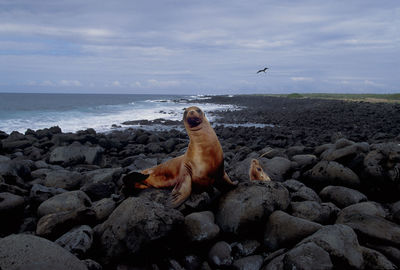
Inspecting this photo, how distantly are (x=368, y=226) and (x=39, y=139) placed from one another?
15.5 meters

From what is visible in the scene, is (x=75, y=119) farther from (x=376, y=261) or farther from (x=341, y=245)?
(x=376, y=261)

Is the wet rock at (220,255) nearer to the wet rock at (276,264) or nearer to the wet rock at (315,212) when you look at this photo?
the wet rock at (276,264)

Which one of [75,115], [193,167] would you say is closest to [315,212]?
[193,167]

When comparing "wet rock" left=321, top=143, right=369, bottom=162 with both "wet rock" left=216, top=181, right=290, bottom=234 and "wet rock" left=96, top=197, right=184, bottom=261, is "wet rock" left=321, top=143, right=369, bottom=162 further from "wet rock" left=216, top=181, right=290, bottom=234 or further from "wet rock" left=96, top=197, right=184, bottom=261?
"wet rock" left=96, top=197, right=184, bottom=261

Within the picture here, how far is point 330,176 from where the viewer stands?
6.50 metres

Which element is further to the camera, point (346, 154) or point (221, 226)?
point (346, 154)

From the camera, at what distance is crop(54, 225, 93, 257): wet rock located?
3.79 metres

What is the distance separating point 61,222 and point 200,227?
72.4 inches

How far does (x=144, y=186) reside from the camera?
5.47m

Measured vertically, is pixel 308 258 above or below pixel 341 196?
above

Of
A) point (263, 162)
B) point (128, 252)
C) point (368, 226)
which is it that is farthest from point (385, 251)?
point (263, 162)

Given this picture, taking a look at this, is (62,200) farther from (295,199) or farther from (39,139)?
(39,139)

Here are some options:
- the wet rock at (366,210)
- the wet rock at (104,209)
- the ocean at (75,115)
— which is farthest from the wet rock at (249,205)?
the ocean at (75,115)

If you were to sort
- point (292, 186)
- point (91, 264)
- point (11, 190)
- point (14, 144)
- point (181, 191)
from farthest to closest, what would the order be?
1. point (14, 144)
2. point (292, 186)
3. point (11, 190)
4. point (181, 191)
5. point (91, 264)
